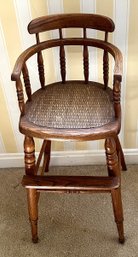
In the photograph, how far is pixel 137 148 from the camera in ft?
5.53

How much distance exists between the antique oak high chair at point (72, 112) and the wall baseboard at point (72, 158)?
1.54ft

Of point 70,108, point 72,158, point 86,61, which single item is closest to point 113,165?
point 70,108

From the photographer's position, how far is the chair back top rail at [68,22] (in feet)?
4.03

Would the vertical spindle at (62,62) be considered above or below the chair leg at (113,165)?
above

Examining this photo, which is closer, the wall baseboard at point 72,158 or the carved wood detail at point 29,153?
the carved wood detail at point 29,153

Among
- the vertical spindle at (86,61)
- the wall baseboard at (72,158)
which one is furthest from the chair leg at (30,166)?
the wall baseboard at (72,158)

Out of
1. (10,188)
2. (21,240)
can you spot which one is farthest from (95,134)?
(10,188)

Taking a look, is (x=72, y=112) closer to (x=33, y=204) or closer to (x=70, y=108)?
(x=70, y=108)

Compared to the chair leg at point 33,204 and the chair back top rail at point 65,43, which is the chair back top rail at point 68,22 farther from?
the chair leg at point 33,204

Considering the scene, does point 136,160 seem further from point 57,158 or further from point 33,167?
point 33,167

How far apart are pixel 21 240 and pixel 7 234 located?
0.07 m

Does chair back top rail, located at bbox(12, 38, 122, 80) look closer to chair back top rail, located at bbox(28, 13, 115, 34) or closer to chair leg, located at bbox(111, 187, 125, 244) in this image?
chair back top rail, located at bbox(28, 13, 115, 34)

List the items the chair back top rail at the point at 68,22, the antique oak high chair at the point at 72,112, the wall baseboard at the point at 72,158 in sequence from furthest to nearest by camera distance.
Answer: the wall baseboard at the point at 72,158 < the chair back top rail at the point at 68,22 < the antique oak high chair at the point at 72,112

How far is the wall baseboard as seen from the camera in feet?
5.58
